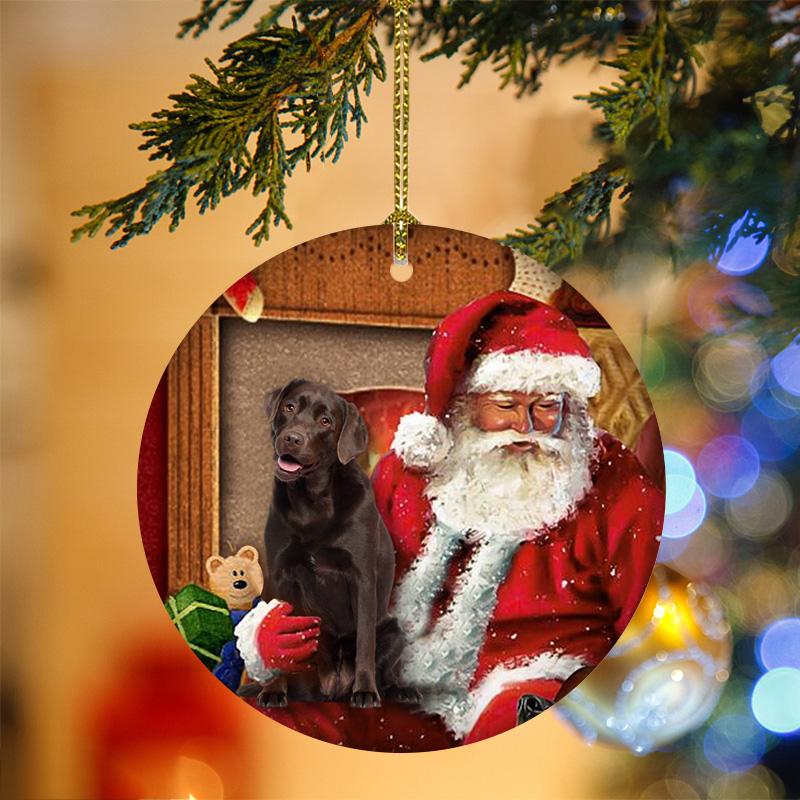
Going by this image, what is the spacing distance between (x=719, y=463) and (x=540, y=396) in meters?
0.29

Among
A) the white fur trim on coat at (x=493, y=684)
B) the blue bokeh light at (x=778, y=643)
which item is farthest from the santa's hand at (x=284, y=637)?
the blue bokeh light at (x=778, y=643)

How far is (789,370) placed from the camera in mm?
1104

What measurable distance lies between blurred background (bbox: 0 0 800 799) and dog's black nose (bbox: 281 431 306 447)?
254 mm

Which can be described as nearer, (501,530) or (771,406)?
(501,530)

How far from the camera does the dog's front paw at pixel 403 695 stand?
898 millimetres

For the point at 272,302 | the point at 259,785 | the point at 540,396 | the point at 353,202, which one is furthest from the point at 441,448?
the point at 259,785

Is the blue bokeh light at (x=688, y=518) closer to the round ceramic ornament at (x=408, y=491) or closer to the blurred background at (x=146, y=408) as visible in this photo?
the blurred background at (x=146, y=408)

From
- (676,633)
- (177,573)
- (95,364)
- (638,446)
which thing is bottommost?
(676,633)

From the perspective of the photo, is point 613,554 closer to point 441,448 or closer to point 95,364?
point 441,448

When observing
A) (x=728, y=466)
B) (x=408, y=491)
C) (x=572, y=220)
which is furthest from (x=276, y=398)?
(x=728, y=466)

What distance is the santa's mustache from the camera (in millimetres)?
908

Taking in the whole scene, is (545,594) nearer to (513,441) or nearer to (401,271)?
(513,441)

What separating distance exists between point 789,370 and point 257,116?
0.64m

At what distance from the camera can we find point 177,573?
92 cm
